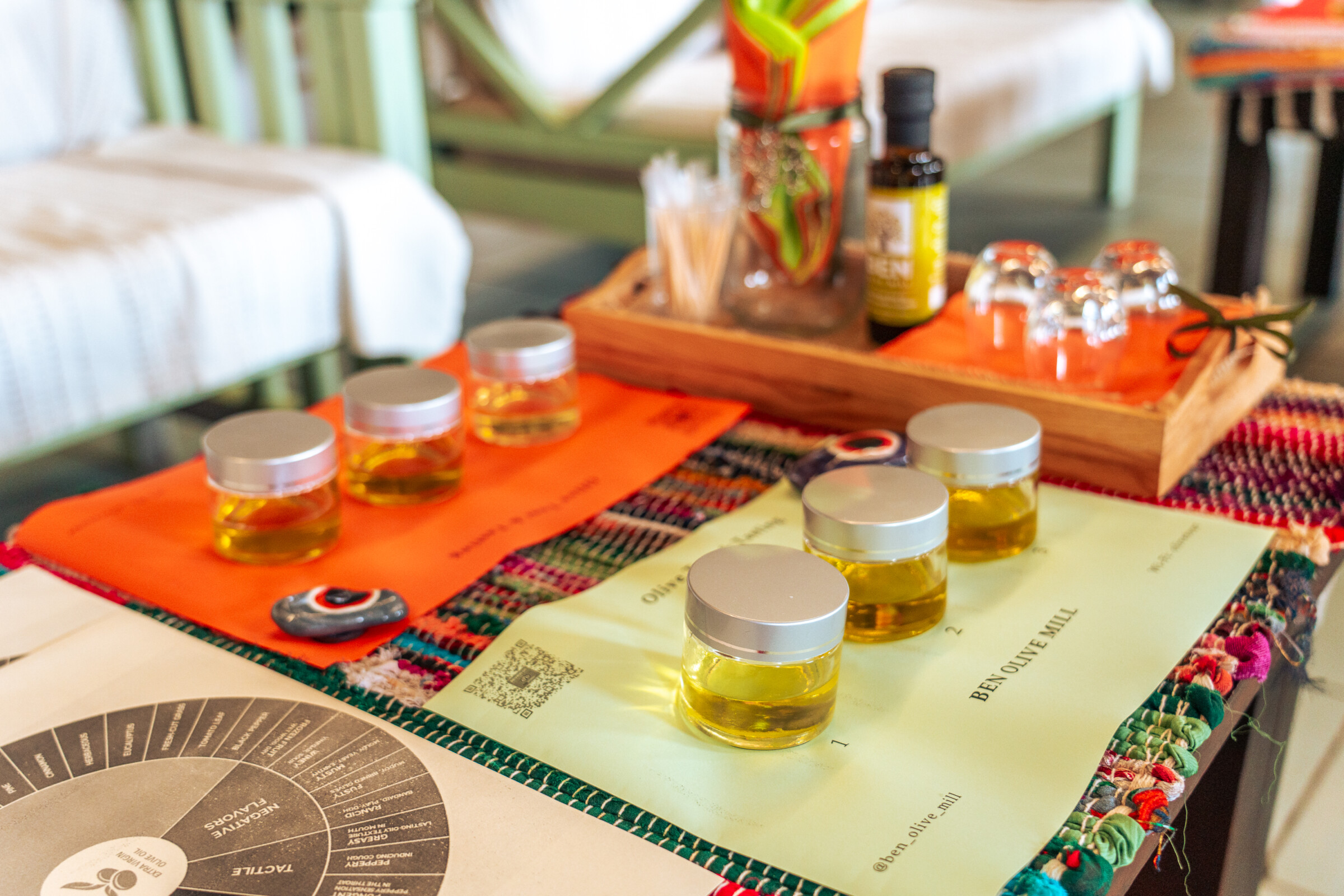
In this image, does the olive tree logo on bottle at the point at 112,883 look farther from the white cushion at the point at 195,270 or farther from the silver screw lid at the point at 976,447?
the white cushion at the point at 195,270

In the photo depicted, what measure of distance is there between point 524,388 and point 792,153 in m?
0.26

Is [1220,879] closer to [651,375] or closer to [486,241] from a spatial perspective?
[651,375]

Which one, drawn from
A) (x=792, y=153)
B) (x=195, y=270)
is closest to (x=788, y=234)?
(x=792, y=153)

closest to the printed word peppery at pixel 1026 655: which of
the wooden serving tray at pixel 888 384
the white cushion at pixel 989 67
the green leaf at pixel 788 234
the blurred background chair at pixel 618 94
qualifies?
the wooden serving tray at pixel 888 384

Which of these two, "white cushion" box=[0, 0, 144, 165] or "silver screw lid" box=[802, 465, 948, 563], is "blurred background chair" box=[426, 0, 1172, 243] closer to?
"white cushion" box=[0, 0, 144, 165]

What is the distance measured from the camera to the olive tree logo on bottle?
0.43 m

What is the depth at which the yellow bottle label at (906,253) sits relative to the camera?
799 mm

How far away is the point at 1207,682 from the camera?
1.73ft

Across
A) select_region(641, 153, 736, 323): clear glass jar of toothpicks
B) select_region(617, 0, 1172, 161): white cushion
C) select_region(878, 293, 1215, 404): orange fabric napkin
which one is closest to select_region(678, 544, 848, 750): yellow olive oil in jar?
select_region(878, 293, 1215, 404): orange fabric napkin

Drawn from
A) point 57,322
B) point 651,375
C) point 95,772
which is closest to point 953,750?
point 95,772

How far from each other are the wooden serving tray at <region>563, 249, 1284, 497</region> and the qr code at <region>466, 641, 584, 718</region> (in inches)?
12.7

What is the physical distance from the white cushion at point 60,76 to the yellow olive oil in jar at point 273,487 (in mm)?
1419

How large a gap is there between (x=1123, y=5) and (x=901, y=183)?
2.41m

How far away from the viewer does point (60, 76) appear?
1827 mm
